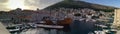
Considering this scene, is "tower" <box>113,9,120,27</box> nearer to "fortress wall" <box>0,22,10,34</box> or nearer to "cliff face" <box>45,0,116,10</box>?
"cliff face" <box>45,0,116,10</box>

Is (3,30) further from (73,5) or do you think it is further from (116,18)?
(116,18)

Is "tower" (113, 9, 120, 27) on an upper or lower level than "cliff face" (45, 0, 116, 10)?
lower

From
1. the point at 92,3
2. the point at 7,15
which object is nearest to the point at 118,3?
the point at 92,3

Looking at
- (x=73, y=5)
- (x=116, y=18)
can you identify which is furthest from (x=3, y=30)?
(x=116, y=18)

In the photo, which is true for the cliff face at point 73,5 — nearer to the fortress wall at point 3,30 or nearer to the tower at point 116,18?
the tower at point 116,18

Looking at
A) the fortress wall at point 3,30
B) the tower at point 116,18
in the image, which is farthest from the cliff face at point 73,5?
the fortress wall at point 3,30

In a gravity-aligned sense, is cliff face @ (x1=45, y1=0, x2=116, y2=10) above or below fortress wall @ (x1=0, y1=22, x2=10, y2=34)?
above

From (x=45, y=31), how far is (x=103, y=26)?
78 cm

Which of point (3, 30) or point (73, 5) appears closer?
point (3, 30)

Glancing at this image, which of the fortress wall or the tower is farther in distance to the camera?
the tower

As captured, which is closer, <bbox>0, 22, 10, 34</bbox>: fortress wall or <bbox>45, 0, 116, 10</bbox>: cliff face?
<bbox>0, 22, 10, 34</bbox>: fortress wall

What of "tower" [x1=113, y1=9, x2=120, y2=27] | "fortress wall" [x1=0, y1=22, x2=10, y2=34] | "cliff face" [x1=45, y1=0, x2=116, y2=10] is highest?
"cliff face" [x1=45, y1=0, x2=116, y2=10]

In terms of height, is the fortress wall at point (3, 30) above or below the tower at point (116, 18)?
below

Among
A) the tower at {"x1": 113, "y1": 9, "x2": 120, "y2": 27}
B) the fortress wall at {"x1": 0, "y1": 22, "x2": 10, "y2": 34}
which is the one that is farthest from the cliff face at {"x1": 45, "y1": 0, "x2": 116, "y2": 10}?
the fortress wall at {"x1": 0, "y1": 22, "x2": 10, "y2": 34}
